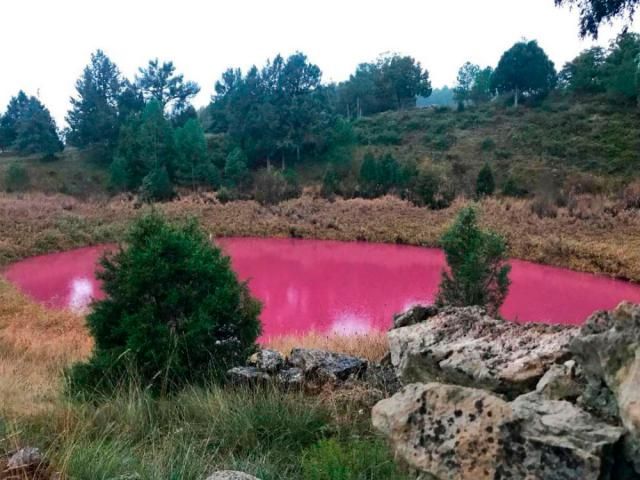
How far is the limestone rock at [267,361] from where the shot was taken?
149 inches

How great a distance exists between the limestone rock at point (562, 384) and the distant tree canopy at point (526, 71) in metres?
40.1

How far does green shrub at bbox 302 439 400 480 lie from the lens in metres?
1.99

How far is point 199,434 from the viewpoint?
8.38 ft

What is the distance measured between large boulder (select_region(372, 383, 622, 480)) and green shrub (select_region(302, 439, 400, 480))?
0.16 m

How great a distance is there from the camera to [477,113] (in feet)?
126

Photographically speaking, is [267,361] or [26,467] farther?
[267,361]

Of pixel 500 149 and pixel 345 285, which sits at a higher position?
pixel 500 149

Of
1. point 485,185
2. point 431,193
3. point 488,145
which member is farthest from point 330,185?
point 488,145

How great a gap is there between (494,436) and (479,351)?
0.71 metres

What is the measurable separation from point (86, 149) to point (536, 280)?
30.6m

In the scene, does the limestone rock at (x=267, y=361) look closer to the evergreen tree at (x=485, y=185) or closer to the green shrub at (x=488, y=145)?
the evergreen tree at (x=485, y=185)

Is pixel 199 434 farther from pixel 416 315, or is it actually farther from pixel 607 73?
pixel 607 73

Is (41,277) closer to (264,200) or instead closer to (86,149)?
(264,200)

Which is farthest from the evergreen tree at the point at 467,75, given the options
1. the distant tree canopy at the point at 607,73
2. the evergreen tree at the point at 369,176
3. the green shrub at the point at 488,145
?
the evergreen tree at the point at 369,176
